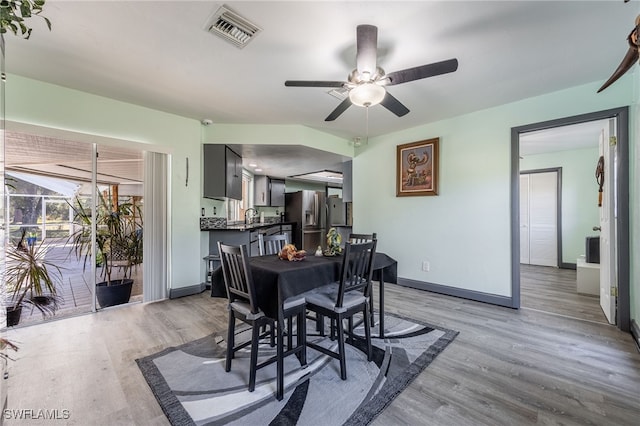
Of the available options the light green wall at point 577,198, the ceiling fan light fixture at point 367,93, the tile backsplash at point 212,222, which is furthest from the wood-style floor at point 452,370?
the light green wall at point 577,198

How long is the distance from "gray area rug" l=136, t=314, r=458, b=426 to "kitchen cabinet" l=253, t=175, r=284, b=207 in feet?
15.4

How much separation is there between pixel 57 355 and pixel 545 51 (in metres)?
4.74

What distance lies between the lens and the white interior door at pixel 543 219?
18.1ft

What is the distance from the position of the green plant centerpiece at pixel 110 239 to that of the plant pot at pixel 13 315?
0.65m

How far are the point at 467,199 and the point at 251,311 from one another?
3.18 m

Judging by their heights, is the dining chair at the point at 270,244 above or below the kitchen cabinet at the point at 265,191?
below

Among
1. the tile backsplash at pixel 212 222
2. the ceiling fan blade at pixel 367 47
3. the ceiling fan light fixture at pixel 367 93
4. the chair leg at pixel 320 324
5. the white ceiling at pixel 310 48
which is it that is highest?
the white ceiling at pixel 310 48

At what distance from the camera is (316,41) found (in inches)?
81.2

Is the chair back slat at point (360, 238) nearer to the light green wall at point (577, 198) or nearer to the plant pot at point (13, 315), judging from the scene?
the plant pot at point (13, 315)

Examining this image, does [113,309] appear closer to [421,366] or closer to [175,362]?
[175,362]

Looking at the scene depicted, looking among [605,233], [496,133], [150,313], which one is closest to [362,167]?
[496,133]

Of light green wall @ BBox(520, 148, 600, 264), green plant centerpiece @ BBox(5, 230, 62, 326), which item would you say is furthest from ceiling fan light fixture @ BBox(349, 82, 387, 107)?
light green wall @ BBox(520, 148, 600, 264)

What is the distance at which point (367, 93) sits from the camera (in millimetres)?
2006

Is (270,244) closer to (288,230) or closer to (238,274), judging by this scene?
(238,274)
